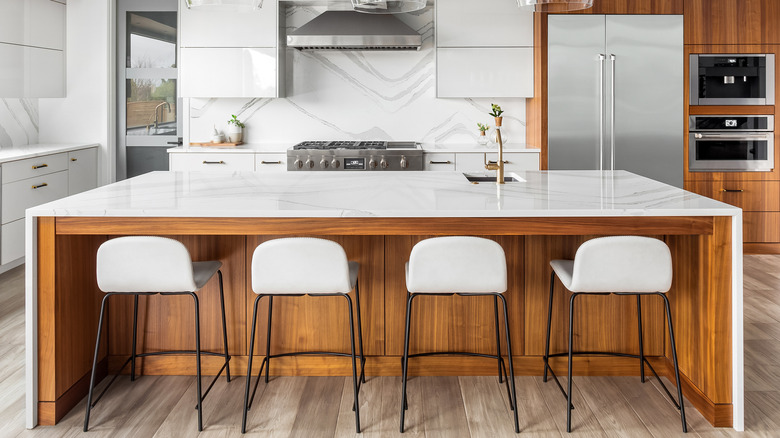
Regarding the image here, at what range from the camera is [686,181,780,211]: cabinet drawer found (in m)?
5.50

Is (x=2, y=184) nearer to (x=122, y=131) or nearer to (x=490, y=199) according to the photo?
(x=122, y=131)

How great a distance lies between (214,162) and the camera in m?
5.48

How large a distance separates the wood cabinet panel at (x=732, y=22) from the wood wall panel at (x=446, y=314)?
11.0 ft

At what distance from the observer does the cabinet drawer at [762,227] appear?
555 centimetres

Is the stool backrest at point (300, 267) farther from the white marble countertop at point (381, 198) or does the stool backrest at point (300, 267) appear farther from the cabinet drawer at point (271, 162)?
the cabinet drawer at point (271, 162)

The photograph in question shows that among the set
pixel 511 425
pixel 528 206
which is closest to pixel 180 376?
pixel 511 425

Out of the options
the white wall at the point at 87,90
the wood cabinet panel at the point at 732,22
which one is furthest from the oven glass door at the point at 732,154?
the white wall at the point at 87,90

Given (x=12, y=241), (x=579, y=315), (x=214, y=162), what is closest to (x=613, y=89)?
(x=579, y=315)

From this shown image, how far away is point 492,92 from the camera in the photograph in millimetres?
5539

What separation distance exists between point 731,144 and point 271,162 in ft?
12.6

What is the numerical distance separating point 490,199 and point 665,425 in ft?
3.81

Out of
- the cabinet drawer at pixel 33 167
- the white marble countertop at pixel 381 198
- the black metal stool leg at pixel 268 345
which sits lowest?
the black metal stool leg at pixel 268 345

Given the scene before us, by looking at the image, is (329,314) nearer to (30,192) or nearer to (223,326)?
(223,326)

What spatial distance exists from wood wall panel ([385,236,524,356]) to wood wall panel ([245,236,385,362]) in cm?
5
